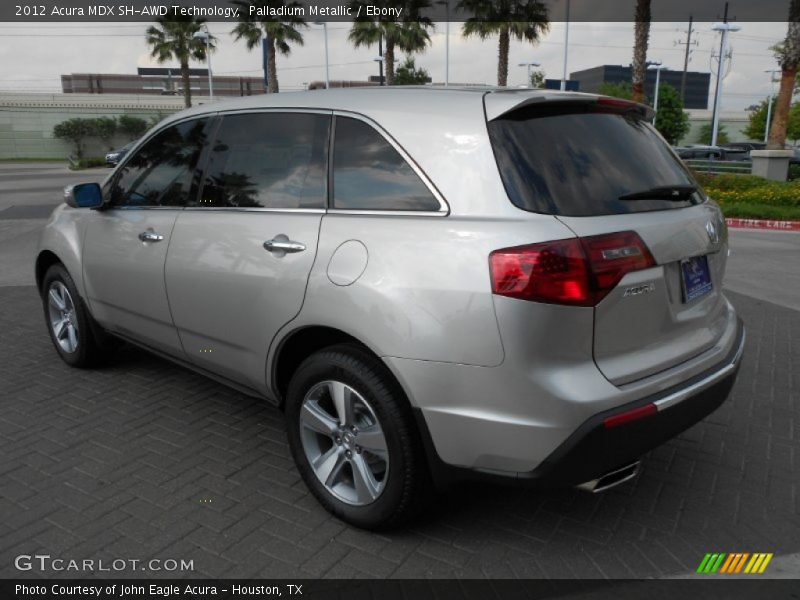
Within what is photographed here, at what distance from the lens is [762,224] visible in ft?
44.1

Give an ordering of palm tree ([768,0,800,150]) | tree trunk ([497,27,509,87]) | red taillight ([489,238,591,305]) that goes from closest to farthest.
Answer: red taillight ([489,238,591,305]) → palm tree ([768,0,800,150]) → tree trunk ([497,27,509,87])

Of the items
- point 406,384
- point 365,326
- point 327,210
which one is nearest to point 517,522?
point 406,384

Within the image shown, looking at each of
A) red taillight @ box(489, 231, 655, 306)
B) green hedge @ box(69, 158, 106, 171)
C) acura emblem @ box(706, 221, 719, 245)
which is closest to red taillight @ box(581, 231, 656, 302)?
red taillight @ box(489, 231, 655, 306)

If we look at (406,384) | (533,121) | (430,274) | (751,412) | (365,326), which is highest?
(533,121)

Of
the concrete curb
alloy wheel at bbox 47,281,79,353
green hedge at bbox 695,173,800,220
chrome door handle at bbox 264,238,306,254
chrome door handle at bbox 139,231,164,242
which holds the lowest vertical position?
the concrete curb

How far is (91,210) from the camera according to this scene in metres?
4.39

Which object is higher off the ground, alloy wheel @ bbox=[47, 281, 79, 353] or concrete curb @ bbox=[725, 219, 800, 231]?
alloy wheel @ bbox=[47, 281, 79, 353]

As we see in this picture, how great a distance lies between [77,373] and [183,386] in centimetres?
89

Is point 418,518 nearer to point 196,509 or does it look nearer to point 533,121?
point 196,509

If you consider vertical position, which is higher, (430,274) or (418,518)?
(430,274)

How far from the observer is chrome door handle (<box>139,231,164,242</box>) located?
3.68 meters

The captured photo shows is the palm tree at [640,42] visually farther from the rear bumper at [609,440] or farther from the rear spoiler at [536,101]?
the rear bumper at [609,440]

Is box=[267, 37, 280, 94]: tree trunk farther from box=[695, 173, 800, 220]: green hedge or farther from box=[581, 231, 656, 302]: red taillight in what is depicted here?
box=[581, 231, 656, 302]: red taillight

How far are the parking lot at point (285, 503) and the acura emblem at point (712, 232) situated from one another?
123 cm
